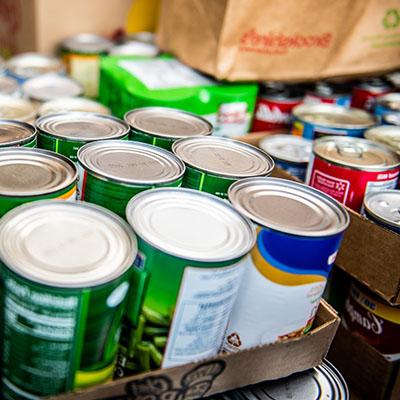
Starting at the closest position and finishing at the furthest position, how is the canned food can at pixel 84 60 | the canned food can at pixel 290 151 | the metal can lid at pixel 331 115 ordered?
1. the canned food can at pixel 290 151
2. the metal can lid at pixel 331 115
3. the canned food can at pixel 84 60

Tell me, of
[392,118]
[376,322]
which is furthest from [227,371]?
[392,118]

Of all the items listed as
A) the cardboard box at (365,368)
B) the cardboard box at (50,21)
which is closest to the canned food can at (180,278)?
the cardboard box at (365,368)

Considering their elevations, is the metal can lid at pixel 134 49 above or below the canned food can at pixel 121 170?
below

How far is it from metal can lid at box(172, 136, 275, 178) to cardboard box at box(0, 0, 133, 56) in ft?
4.39

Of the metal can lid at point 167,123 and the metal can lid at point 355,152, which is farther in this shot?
the metal can lid at point 355,152

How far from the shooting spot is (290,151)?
1.51 m

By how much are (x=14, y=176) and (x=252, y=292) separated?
0.44m

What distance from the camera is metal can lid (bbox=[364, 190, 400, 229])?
45.0 inches

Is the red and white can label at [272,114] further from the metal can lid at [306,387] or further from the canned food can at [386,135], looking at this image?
the metal can lid at [306,387]

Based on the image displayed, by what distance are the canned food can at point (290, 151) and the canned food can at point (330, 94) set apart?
11.9 inches

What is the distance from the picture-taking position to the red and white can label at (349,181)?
1195 mm

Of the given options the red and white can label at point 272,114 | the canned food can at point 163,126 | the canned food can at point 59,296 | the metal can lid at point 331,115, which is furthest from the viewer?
the red and white can label at point 272,114

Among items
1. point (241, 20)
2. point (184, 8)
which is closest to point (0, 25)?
point (184, 8)

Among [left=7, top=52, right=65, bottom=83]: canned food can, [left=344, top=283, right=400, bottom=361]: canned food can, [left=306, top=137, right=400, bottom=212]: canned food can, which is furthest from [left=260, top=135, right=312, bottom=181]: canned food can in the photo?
[left=7, top=52, right=65, bottom=83]: canned food can
